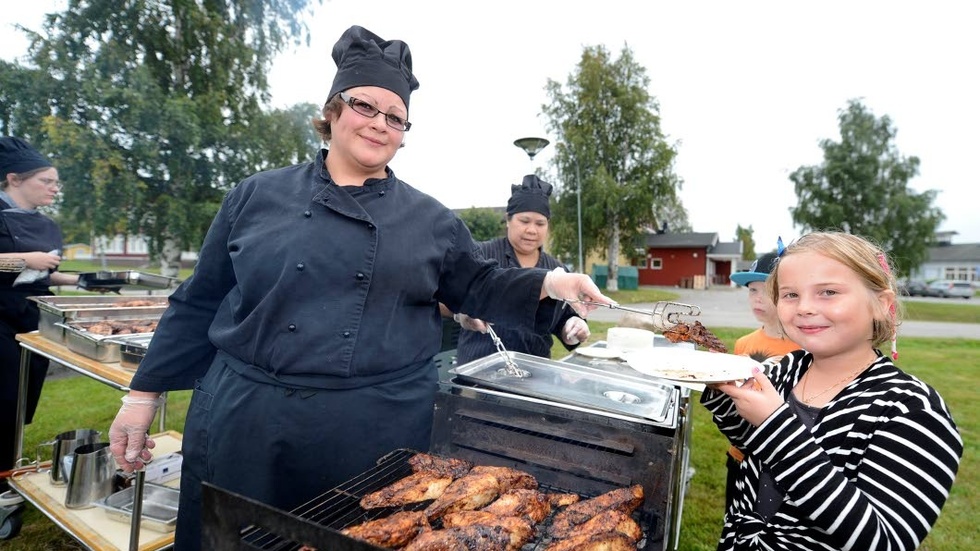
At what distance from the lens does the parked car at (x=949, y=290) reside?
36.9 metres

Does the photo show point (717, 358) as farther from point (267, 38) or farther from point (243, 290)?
point (267, 38)

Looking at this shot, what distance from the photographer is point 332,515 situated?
54.4 inches

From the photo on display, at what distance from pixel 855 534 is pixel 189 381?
2249mm

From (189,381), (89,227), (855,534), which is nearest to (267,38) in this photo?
(89,227)

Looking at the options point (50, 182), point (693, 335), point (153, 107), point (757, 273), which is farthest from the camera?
point (153, 107)

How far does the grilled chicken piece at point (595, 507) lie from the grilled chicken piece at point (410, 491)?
1.26 feet

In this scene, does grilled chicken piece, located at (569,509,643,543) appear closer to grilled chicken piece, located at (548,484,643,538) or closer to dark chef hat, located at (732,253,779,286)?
grilled chicken piece, located at (548,484,643,538)

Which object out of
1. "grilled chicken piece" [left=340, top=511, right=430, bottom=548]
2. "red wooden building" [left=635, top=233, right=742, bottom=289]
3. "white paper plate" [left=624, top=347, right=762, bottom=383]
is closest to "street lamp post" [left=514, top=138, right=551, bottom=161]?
"white paper plate" [left=624, top=347, right=762, bottom=383]

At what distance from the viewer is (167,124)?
511 inches

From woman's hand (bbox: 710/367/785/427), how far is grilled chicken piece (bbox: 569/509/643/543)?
471mm

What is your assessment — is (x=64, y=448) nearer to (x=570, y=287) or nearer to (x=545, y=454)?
(x=545, y=454)

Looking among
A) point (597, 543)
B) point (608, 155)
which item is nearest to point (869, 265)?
point (597, 543)

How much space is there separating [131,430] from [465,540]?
1.47m

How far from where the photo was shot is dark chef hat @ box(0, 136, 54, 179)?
355cm
